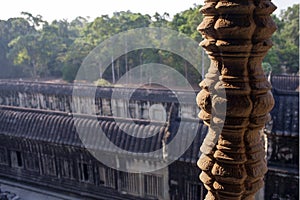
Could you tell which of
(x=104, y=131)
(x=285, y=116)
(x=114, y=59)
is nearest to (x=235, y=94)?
(x=285, y=116)

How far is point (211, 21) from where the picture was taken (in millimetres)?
2027

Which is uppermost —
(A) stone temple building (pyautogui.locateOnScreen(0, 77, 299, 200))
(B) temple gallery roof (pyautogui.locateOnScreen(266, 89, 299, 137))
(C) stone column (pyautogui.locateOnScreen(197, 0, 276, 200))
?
(C) stone column (pyautogui.locateOnScreen(197, 0, 276, 200))

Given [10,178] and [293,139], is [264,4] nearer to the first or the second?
[293,139]

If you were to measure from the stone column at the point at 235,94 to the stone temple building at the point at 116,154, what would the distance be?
14.3 feet

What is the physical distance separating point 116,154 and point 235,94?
5480 mm

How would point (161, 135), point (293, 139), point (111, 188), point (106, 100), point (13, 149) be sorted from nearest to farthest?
point (293, 139) → point (161, 135) → point (111, 188) → point (13, 149) → point (106, 100)

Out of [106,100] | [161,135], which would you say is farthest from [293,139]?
[106,100]

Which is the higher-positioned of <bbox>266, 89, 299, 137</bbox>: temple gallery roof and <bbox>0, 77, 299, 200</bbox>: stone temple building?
<bbox>266, 89, 299, 137</bbox>: temple gallery roof

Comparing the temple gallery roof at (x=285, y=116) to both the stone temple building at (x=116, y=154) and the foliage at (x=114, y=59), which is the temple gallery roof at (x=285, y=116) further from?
the foliage at (x=114, y=59)

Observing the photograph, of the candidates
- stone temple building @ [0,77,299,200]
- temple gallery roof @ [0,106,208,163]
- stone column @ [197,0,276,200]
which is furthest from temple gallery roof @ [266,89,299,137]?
stone column @ [197,0,276,200]

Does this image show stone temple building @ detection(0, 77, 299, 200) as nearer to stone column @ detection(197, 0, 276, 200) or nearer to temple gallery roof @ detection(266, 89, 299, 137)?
temple gallery roof @ detection(266, 89, 299, 137)

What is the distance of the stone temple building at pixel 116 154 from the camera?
6.52m

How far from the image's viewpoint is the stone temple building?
21.4 ft

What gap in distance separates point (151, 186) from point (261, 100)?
5486mm
